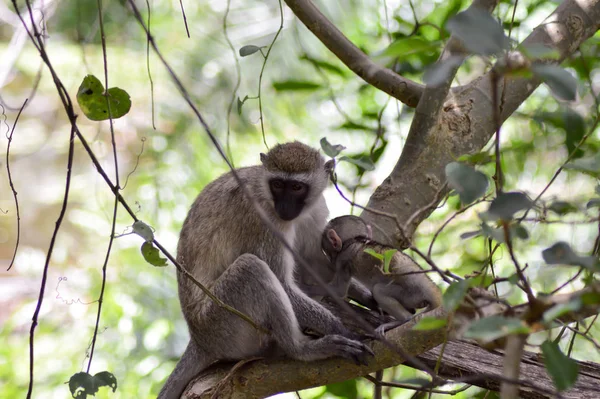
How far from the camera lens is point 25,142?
10914mm

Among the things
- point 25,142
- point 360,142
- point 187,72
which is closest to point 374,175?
point 360,142

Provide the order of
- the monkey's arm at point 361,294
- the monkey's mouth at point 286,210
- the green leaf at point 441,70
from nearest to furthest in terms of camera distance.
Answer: the green leaf at point 441,70 → the monkey's mouth at point 286,210 → the monkey's arm at point 361,294

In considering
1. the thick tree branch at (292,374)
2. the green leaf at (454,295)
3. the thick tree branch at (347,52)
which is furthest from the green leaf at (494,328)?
the thick tree branch at (347,52)

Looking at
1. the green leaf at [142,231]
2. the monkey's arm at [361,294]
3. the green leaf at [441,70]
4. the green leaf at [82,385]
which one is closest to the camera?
the green leaf at [441,70]

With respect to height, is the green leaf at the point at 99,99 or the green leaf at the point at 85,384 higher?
the green leaf at the point at 99,99

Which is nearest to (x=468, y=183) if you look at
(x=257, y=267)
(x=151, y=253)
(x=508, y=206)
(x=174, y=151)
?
(x=508, y=206)

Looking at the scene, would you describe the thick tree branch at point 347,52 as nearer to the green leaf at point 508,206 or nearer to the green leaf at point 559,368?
the green leaf at point 508,206

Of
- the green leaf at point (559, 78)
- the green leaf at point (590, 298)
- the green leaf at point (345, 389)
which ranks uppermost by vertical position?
the green leaf at point (345, 389)

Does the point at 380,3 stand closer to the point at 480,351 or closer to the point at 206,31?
the point at 206,31

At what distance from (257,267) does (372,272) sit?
72cm

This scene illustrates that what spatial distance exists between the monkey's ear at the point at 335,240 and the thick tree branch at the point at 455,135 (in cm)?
21

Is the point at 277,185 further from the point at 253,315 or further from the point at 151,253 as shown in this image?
the point at 151,253

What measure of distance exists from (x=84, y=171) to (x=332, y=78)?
170 inches

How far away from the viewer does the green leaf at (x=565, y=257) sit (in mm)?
1408
